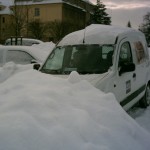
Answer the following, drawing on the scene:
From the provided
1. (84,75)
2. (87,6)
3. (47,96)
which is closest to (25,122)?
(47,96)

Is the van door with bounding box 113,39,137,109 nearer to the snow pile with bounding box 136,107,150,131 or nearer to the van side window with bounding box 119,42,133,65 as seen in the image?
the van side window with bounding box 119,42,133,65

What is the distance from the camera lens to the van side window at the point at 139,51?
7.94 m

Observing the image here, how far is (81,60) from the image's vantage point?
6777 millimetres

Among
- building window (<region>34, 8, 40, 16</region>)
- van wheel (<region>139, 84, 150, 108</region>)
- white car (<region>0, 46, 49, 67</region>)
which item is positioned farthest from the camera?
building window (<region>34, 8, 40, 16</region>)

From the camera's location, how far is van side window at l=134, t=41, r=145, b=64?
7.94 m

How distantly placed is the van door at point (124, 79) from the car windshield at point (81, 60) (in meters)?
0.23

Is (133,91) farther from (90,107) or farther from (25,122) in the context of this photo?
(25,122)

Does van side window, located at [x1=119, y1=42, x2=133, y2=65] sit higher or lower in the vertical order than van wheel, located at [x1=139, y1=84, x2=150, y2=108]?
higher

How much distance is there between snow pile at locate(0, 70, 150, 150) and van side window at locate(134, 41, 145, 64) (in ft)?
10.7

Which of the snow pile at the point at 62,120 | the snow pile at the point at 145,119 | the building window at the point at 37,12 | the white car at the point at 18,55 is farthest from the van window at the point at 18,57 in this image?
the building window at the point at 37,12

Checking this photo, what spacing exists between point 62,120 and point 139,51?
487cm

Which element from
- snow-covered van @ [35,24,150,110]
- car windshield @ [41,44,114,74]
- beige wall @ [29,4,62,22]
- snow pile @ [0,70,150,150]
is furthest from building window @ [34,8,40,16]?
snow pile @ [0,70,150,150]

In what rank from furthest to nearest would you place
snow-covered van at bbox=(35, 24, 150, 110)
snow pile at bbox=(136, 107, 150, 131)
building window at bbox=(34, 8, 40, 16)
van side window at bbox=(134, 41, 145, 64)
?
building window at bbox=(34, 8, 40, 16)
van side window at bbox=(134, 41, 145, 64)
snow pile at bbox=(136, 107, 150, 131)
snow-covered van at bbox=(35, 24, 150, 110)

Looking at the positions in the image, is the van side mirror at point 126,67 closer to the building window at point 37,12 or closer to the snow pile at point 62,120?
the snow pile at point 62,120
